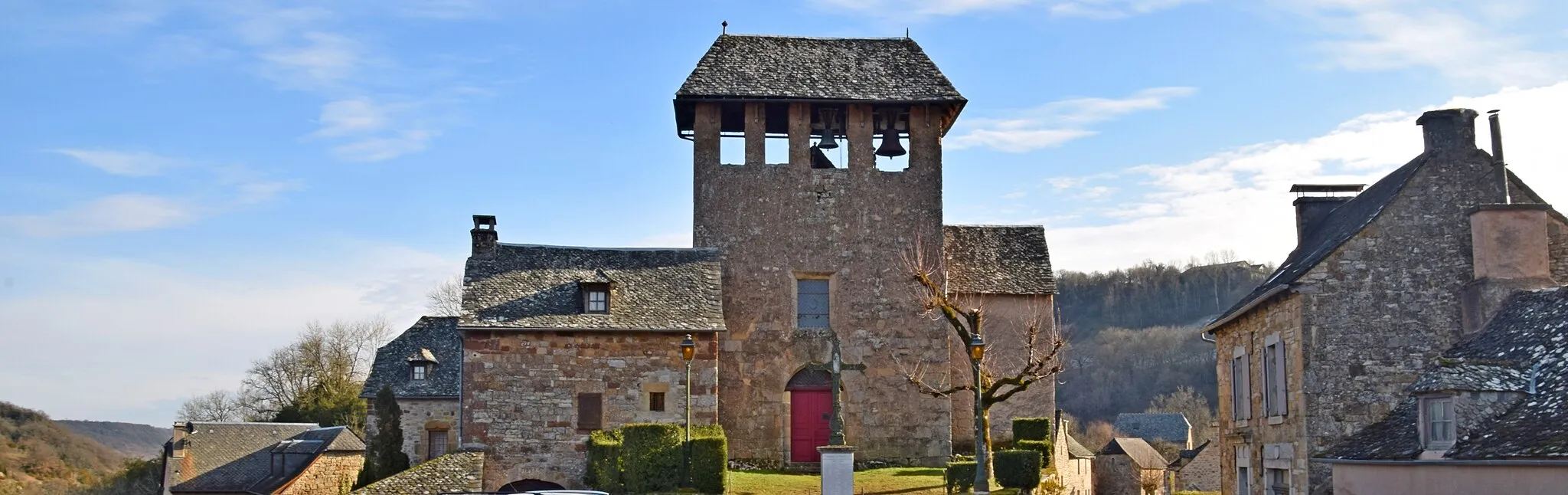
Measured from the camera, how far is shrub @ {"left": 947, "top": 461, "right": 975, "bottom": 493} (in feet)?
84.6

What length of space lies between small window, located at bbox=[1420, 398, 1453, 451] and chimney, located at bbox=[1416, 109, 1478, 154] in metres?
4.91

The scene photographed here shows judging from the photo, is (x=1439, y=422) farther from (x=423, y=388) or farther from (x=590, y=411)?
(x=423, y=388)

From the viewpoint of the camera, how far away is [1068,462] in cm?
3888

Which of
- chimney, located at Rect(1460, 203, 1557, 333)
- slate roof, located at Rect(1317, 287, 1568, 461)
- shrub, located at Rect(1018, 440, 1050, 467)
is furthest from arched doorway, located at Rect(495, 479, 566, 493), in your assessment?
chimney, located at Rect(1460, 203, 1557, 333)

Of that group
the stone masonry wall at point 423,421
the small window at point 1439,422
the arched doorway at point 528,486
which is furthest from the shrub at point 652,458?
the stone masonry wall at point 423,421

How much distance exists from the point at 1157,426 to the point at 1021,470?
2451 inches

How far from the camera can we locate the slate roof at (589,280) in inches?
1137

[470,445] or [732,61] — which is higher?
[732,61]

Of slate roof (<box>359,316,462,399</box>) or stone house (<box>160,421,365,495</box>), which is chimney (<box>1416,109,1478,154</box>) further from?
stone house (<box>160,421,365,495</box>)

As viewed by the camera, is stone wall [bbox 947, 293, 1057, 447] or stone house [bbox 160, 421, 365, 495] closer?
stone wall [bbox 947, 293, 1057, 447]

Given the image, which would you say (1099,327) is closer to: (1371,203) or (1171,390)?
(1171,390)

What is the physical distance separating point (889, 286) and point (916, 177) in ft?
8.87

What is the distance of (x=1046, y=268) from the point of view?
35031 millimetres

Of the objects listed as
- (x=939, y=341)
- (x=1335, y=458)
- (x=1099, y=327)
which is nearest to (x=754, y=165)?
(x=939, y=341)
